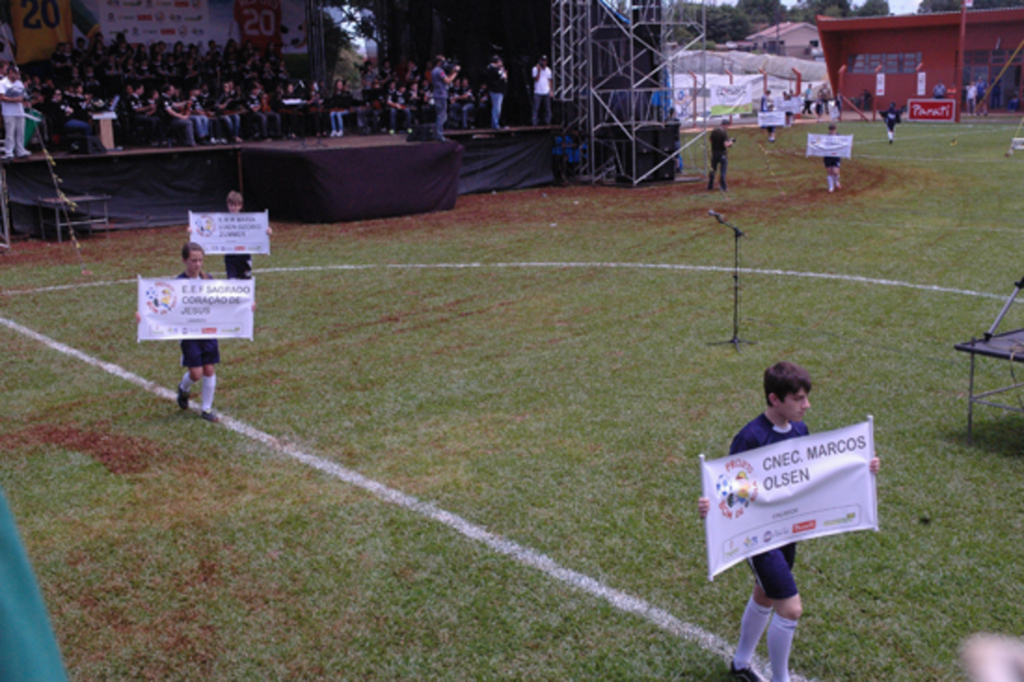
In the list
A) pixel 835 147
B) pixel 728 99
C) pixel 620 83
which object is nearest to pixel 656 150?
pixel 620 83

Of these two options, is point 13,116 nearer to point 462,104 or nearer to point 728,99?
point 462,104

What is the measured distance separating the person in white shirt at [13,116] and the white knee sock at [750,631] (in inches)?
800

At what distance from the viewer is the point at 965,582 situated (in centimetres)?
593

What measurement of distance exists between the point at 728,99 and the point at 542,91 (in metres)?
41.2

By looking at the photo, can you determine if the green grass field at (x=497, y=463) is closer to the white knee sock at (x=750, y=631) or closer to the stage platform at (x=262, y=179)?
the white knee sock at (x=750, y=631)

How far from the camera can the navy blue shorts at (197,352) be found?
30.9ft

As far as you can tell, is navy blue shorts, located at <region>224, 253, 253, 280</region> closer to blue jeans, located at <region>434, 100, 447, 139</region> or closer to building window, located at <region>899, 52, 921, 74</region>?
blue jeans, located at <region>434, 100, 447, 139</region>

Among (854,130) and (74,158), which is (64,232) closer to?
(74,158)

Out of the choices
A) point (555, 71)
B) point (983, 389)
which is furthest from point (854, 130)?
point (983, 389)

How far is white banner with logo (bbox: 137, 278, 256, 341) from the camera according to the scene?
31.0 ft

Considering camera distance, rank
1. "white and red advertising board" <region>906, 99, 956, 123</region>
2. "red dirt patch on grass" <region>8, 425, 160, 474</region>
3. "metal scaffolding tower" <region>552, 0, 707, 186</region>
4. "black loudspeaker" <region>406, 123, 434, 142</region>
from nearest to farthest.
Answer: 1. "red dirt patch on grass" <region>8, 425, 160, 474</region>
2. "black loudspeaker" <region>406, 123, 434, 142</region>
3. "metal scaffolding tower" <region>552, 0, 707, 186</region>
4. "white and red advertising board" <region>906, 99, 956, 123</region>

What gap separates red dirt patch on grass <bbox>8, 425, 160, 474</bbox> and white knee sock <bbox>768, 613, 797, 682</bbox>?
5.67m

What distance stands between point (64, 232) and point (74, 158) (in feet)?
5.60

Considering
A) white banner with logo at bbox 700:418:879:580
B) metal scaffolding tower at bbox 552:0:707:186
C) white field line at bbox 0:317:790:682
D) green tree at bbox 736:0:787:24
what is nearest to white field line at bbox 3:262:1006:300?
white field line at bbox 0:317:790:682
